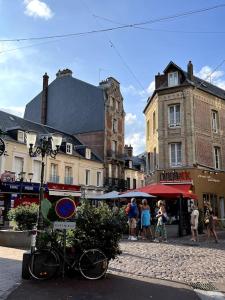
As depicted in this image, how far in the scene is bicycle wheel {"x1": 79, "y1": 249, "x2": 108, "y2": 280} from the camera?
7191 mm

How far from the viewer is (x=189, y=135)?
24469 millimetres

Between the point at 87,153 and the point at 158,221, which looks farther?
the point at 87,153

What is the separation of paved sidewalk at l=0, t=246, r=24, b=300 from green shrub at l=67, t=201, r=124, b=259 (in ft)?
4.22

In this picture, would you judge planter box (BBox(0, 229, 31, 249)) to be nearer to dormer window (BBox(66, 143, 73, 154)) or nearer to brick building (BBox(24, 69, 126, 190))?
dormer window (BBox(66, 143, 73, 154))

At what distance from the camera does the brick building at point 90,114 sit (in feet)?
131

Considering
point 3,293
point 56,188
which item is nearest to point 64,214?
point 3,293

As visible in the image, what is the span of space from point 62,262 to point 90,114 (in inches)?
1342

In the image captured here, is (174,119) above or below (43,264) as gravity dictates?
above

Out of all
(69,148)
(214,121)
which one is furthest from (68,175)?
(214,121)

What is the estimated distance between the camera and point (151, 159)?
27562mm

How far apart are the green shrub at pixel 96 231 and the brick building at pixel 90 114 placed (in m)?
31.4

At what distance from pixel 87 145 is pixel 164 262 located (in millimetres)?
30810

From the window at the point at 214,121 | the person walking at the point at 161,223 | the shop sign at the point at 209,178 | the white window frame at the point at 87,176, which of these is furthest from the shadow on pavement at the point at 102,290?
the white window frame at the point at 87,176

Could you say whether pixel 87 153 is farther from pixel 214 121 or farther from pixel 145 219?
pixel 145 219
